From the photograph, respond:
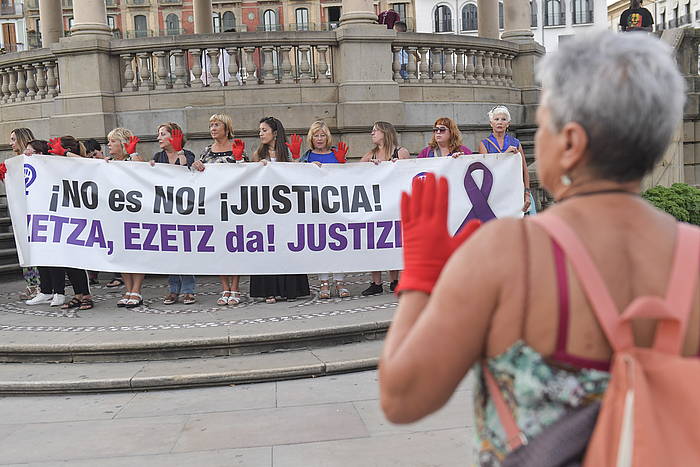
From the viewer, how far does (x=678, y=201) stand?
11.6 metres

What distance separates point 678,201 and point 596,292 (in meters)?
10.9

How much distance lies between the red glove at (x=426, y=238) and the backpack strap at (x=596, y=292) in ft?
0.96

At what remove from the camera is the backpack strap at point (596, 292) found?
1.57 m

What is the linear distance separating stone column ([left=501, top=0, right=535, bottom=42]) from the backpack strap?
15.3 meters

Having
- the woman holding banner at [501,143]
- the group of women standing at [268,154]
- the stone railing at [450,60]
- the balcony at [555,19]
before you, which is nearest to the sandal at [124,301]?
the group of women standing at [268,154]

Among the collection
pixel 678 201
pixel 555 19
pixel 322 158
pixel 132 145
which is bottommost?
pixel 678 201

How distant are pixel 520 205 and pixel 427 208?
24.3 feet

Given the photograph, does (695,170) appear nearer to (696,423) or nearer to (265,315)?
(265,315)

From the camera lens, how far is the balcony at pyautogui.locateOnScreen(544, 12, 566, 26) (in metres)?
82.2

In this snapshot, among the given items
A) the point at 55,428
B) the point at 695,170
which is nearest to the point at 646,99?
the point at 55,428

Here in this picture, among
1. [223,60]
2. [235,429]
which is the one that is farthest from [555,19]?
[235,429]

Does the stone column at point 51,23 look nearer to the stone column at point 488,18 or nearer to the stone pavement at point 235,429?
the stone column at point 488,18

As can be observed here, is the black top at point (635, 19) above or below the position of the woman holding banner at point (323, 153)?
above

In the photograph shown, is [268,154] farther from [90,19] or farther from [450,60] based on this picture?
[450,60]
